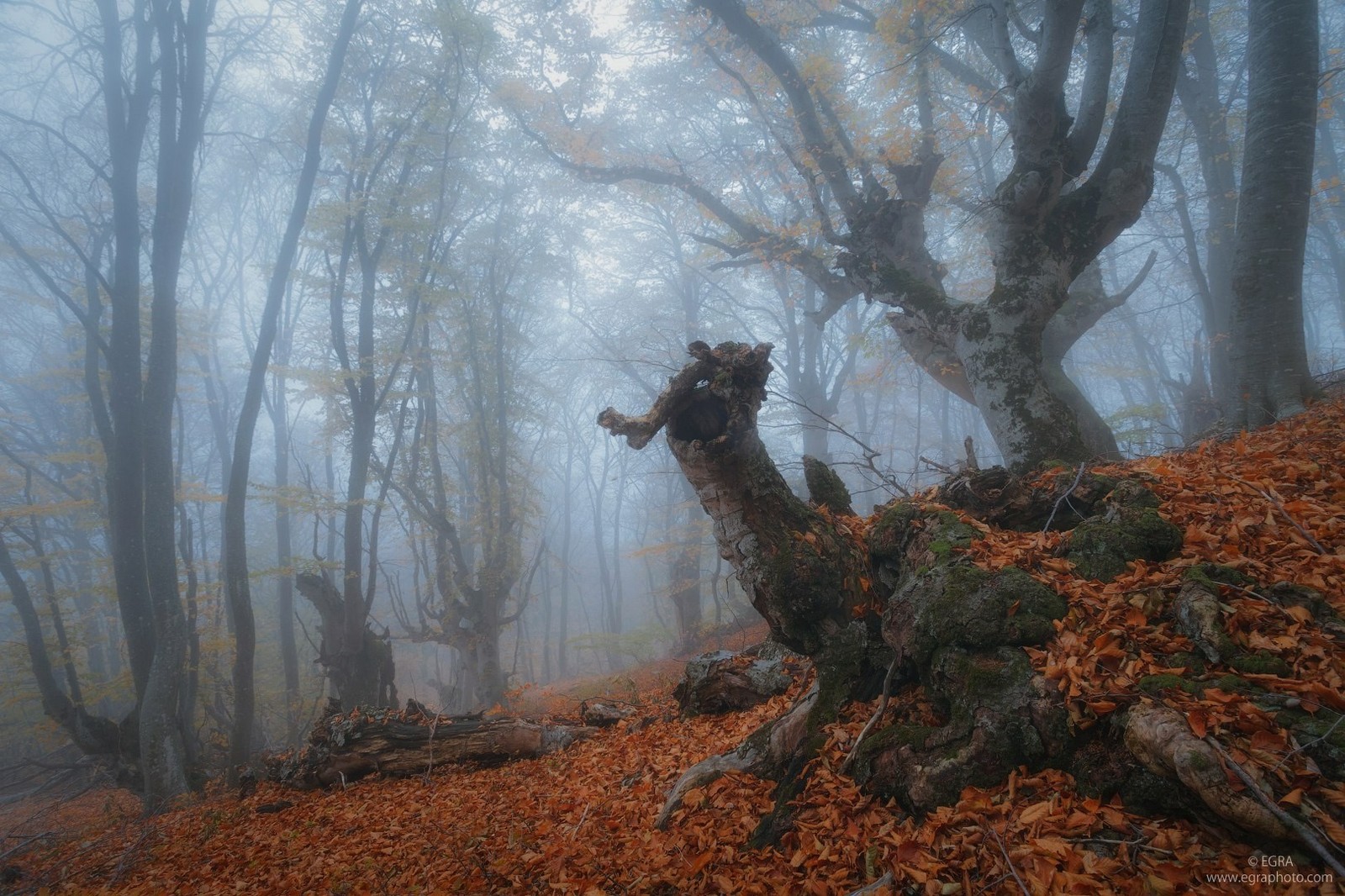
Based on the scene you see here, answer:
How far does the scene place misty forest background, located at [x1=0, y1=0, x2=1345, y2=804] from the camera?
22.3ft

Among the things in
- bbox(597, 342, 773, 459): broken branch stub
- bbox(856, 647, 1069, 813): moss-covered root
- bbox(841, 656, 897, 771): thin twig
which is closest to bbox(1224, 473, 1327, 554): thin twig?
bbox(856, 647, 1069, 813): moss-covered root

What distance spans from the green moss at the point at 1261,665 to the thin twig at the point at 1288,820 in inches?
19.1

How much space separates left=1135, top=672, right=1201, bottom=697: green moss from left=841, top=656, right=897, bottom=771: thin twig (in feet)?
3.36

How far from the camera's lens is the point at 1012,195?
5.68 metres

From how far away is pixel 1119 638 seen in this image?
88.4 inches

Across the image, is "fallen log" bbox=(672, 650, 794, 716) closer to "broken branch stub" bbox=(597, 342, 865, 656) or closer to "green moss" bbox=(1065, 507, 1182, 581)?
"broken branch stub" bbox=(597, 342, 865, 656)

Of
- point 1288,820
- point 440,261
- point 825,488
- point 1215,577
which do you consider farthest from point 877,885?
point 440,261

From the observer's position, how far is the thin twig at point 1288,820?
129 cm

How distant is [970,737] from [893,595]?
35.8 inches

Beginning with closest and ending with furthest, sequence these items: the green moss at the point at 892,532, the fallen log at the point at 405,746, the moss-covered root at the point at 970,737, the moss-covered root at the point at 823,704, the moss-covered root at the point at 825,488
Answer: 1. the moss-covered root at the point at 970,737
2. the moss-covered root at the point at 823,704
3. the green moss at the point at 892,532
4. the moss-covered root at the point at 825,488
5. the fallen log at the point at 405,746

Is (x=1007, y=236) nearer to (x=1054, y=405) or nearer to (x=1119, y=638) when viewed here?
(x=1054, y=405)

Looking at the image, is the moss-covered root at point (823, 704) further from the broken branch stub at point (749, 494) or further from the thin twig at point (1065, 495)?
the thin twig at point (1065, 495)

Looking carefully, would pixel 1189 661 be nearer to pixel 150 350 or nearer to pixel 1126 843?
pixel 1126 843

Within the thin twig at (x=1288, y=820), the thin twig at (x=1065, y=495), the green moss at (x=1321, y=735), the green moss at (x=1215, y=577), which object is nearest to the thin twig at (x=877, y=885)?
the thin twig at (x=1288, y=820)
